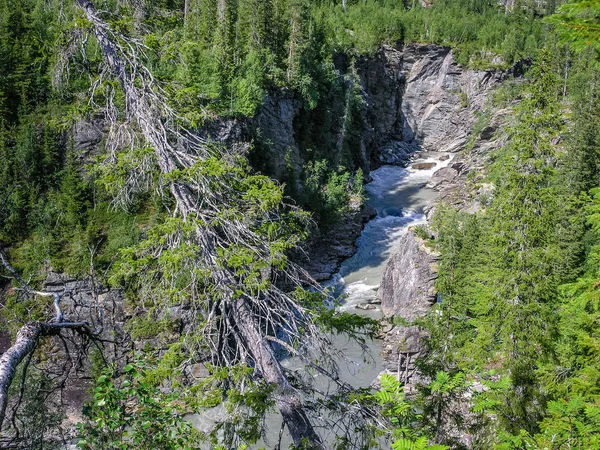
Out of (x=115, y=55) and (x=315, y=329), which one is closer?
(x=315, y=329)

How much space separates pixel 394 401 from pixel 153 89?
17.0ft

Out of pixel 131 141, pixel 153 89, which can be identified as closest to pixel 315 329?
pixel 131 141

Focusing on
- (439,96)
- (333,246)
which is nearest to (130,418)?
(333,246)

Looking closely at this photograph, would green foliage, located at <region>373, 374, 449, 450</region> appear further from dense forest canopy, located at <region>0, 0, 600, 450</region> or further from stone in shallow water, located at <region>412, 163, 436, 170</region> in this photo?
stone in shallow water, located at <region>412, 163, 436, 170</region>

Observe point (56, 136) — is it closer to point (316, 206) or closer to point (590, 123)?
point (316, 206)

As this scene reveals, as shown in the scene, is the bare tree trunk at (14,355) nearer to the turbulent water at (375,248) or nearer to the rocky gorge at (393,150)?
the rocky gorge at (393,150)

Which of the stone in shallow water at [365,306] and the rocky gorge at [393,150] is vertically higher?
the rocky gorge at [393,150]

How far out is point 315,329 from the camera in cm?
529

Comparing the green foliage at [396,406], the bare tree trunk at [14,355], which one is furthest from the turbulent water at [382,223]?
the bare tree trunk at [14,355]

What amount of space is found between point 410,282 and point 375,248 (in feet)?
31.2

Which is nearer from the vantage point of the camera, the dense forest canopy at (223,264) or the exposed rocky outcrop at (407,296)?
the dense forest canopy at (223,264)

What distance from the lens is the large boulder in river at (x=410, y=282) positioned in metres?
26.8

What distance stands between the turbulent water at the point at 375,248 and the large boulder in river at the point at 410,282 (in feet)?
4.82

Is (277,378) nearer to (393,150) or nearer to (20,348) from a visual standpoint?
(20,348)
